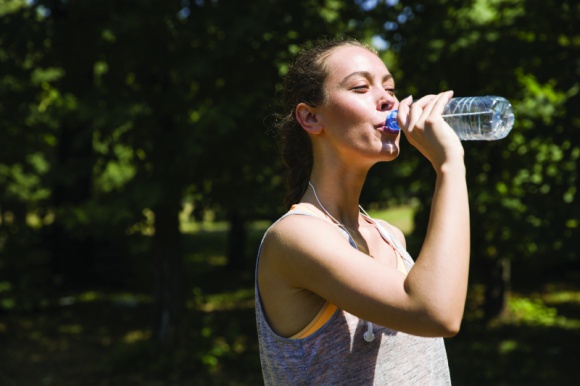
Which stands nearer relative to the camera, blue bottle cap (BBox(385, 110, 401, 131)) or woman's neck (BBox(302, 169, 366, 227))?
blue bottle cap (BBox(385, 110, 401, 131))

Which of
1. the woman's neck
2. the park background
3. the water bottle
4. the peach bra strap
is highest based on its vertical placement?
the park background

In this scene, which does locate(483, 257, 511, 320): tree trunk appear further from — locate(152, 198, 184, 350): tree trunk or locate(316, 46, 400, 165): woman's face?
locate(316, 46, 400, 165): woman's face

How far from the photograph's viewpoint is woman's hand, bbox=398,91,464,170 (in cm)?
149

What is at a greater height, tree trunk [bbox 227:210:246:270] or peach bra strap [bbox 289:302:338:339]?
tree trunk [bbox 227:210:246:270]

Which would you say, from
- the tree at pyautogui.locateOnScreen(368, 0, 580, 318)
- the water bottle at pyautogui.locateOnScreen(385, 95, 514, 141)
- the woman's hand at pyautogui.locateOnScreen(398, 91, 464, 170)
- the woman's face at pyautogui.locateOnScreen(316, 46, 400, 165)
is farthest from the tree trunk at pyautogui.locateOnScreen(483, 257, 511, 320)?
the woman's hand at pyautogui.locateOnScreen(398, 91, 464, 170)

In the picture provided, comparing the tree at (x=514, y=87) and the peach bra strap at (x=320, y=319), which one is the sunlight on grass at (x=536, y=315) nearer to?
the tree at (x=514, y=87)

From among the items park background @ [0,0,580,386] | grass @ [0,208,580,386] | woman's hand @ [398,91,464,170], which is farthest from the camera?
grass @ [0,208,580,386]

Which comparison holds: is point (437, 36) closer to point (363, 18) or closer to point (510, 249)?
point (363, 18)

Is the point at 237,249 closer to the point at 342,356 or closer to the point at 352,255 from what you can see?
the point at 342,356

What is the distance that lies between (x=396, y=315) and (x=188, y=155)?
5008 millimetres

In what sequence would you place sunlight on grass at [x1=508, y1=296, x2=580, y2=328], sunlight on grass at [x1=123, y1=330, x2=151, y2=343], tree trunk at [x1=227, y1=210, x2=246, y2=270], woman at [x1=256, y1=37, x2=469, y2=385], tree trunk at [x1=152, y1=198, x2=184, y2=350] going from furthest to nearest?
1. tree trunk at [x1=227, y1=210, x2=246, y2=270]
2. sunlight on grass at [x1=508, y1=296, x2=580, y2=328]
3. sunlight on grass at [x1=123, y1=330, x2=151, y2=343]
4. tree trunk at [x1=152, y1=198, x2=184, y2=350]
5. woman at [x1=256, y1=37, x2=469, y2=385]

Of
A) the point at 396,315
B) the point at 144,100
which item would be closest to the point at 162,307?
the point at 144,100

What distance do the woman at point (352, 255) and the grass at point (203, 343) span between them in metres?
5.88

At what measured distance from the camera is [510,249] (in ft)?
27.2
